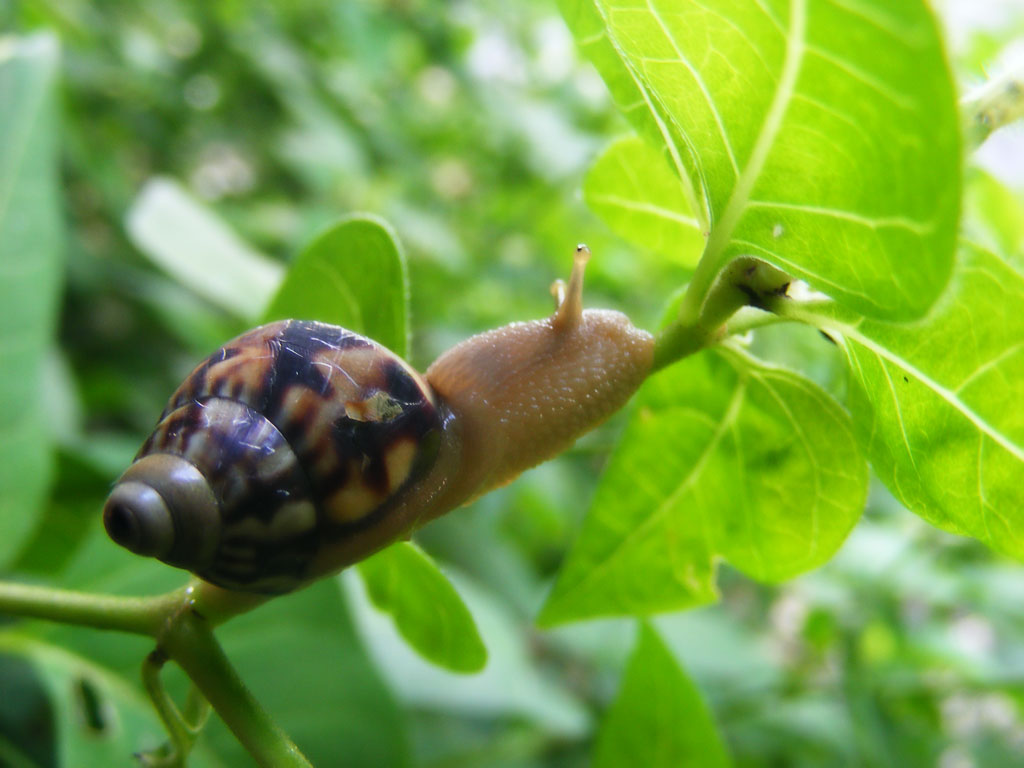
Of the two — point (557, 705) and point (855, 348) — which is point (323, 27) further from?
point (855, 348)

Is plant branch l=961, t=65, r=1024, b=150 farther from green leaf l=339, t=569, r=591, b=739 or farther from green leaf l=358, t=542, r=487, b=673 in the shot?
green leaf l=339, t=569, r=591, b=739

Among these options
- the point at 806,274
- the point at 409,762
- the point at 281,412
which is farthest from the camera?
the point at 409,762

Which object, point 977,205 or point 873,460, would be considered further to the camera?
Answer: point 977,205

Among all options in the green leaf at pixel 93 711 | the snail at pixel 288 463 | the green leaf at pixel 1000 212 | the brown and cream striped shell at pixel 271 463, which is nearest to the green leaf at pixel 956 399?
the snail at pixel 288 463

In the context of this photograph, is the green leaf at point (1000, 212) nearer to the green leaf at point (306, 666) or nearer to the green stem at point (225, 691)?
the green leaf at point (306, 666)

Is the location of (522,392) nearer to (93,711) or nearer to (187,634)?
(187,634)

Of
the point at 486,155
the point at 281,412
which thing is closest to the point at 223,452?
the point at 281,412

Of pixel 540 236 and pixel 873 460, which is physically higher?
pixel 873 460
